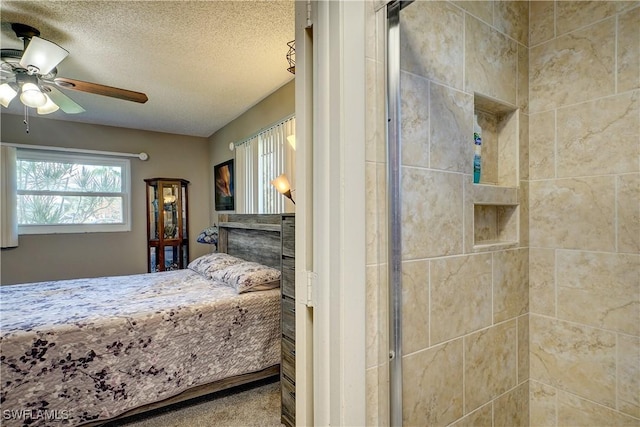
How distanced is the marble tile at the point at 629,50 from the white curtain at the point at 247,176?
119 inches

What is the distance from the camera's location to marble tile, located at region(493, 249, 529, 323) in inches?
45.6

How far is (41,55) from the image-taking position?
6.50 ft

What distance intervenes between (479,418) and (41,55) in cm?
295

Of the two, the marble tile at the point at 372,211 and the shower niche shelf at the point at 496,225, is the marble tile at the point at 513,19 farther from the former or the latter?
the marble tile at the point at 372,211

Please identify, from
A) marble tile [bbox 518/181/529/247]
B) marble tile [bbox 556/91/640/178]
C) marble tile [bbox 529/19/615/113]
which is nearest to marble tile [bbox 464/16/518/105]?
marble tile [bbox 529/19/615/113]

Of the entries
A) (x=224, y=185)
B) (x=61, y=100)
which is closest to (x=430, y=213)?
(x=61, y=100)

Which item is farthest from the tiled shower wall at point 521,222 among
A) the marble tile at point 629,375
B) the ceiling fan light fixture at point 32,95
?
the ceiling fan light fixture at point 32,95

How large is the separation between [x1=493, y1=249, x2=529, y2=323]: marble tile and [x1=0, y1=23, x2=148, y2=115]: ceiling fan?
2557 mm

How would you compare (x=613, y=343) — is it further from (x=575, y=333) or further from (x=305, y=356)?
(x=305, y=356)

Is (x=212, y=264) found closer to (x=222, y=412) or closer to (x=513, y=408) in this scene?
(x=222, y=412)

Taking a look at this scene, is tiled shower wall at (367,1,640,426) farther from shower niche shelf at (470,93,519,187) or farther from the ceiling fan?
the ceiling fan

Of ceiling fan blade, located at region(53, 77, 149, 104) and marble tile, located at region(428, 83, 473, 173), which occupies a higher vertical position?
ceiling fan blade, located at region(53, 77, 149, 104)

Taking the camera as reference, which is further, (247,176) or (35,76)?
(247,176)

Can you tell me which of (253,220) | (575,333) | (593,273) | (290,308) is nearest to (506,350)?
(575,333)
